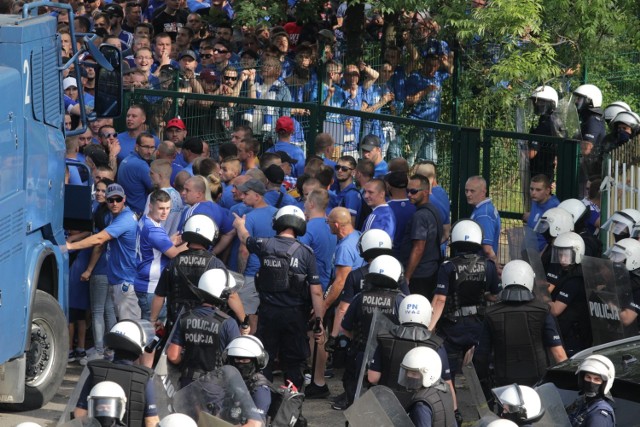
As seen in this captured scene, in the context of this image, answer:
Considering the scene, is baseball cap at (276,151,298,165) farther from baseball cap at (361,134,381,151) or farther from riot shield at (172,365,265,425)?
riot shield at (172,365,265,425)

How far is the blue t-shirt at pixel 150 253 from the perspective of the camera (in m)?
12.7

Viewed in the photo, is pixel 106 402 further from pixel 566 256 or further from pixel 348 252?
pixel 566 256

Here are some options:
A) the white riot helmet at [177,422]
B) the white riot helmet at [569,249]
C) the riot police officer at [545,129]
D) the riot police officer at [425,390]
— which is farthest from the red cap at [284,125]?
the white riot helmet at [177,422]

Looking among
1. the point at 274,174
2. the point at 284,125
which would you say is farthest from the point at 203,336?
→ the point at 284,125

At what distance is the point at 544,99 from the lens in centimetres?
1511

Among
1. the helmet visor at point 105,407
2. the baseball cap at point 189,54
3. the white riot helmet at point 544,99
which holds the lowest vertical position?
the helmet visor at point 105,407

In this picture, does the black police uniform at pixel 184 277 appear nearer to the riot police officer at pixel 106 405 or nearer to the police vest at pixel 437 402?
the police vest at pixel 437 402

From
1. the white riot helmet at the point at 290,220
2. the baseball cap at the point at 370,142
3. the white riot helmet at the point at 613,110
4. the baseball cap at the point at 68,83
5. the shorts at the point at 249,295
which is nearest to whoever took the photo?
the white riot helmet at the point at 290,220

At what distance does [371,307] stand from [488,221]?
9.65 ft

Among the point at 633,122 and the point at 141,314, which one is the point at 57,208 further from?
the point at 633,122

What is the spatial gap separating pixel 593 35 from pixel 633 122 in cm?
144

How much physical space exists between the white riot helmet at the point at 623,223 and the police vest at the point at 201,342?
4348 mm

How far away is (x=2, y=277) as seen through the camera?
33.4 feet

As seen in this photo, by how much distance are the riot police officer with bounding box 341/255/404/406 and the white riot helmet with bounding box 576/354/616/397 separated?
95.7 inches
